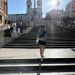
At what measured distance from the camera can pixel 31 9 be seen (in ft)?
271

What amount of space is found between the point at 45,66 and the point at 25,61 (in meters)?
1.37

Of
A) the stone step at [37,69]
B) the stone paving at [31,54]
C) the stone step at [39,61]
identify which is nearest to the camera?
the stone step at [37,69]

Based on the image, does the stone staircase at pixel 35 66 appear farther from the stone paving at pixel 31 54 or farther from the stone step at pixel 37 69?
the stone paving at pixel 31 54

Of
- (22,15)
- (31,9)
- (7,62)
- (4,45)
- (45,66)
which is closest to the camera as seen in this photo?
(45,66)

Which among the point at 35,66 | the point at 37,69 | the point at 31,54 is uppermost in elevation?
the point at 31,54

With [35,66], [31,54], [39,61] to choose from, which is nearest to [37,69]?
[35,66]

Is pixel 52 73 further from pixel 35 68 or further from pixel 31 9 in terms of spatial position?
pixel 31 9

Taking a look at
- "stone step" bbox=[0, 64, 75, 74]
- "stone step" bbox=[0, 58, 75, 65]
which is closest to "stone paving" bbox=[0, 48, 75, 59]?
"stone step" bbox=[0, 58, 75, 65]

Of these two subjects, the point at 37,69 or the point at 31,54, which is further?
the point at 31,54

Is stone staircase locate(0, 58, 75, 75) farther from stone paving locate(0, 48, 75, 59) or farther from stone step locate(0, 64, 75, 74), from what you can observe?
stone paving locate(0, 48, 75, 59)

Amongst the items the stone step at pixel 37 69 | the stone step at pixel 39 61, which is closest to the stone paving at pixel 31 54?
the stone step at pixel 39 61

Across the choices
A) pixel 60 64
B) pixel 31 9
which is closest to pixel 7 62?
pixel 60 64

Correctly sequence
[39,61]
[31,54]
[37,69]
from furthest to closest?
1. [31,54]
2. [39,61]
3. [37,69]

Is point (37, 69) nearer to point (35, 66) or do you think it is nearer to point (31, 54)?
point (35, 66)
